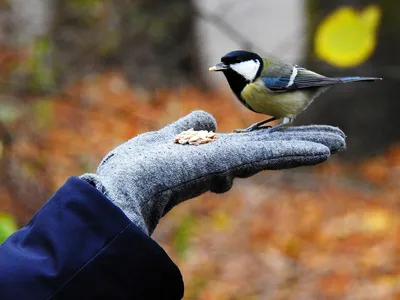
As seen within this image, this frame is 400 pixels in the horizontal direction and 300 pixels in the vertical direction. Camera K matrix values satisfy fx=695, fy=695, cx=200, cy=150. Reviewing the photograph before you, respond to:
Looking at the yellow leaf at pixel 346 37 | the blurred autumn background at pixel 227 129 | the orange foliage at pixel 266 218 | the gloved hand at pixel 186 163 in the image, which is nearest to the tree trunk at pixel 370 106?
the blurred autumn background at pixel 227 129

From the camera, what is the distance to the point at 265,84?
2176 millimetres

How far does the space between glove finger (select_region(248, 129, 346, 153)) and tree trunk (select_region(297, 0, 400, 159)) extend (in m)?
3.78

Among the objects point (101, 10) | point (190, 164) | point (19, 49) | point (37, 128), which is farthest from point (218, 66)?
point (101, 10)

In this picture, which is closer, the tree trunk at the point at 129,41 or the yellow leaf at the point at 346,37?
the yellow leaf at the point at 346,37

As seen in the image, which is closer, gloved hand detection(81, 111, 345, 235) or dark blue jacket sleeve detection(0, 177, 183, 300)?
dark blue jacket sleeve detection(0, 177, 183, 300)

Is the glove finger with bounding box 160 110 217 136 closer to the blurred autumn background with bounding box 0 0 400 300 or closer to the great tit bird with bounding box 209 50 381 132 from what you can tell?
the great tit bird with bounding box 209 50 381 132

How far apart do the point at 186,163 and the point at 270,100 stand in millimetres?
524

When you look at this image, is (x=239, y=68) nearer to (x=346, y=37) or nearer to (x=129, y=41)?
(x=346, y=37)

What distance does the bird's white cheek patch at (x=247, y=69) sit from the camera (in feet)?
7.11

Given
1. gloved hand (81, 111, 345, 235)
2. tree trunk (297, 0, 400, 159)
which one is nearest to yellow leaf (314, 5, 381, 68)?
gloved hand (81, 111, 345, 235)

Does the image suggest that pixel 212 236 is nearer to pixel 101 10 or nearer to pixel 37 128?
pixel 37 128

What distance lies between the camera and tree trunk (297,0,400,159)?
19.1 feet

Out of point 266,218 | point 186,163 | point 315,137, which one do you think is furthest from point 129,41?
point 186,163

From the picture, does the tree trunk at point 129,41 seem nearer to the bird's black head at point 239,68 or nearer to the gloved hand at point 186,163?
the bird's black head at point 239,68
